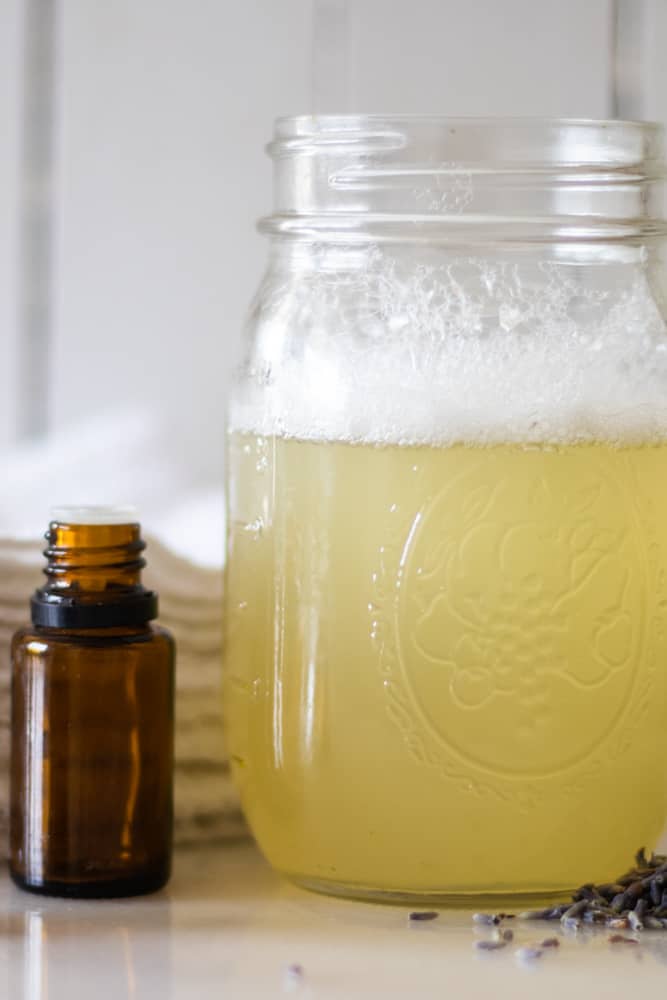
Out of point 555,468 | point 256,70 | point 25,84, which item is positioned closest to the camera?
point 555,468

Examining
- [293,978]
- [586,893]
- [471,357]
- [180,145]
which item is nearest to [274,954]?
[293,978]

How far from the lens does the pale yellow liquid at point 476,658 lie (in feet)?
2.10

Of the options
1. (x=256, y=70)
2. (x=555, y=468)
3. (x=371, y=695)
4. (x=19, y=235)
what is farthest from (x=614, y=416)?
(x=19, y=235)

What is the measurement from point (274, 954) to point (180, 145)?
113 centimetres

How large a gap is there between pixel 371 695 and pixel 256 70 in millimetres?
1034

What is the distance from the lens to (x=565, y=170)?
66 centimetres

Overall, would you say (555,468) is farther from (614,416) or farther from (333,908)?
(333,908)

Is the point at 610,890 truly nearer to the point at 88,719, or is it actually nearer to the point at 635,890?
the point at 635,890

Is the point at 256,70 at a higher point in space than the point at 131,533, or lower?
higher

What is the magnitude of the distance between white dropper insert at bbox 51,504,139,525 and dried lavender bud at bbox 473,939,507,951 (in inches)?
9.0

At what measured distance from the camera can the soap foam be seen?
2.10ft

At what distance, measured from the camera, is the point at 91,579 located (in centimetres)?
67

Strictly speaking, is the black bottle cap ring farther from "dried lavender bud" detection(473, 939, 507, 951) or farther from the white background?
the white background

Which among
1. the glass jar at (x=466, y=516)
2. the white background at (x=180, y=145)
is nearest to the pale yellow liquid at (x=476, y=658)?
the glass jar at (x=466, y=516)
